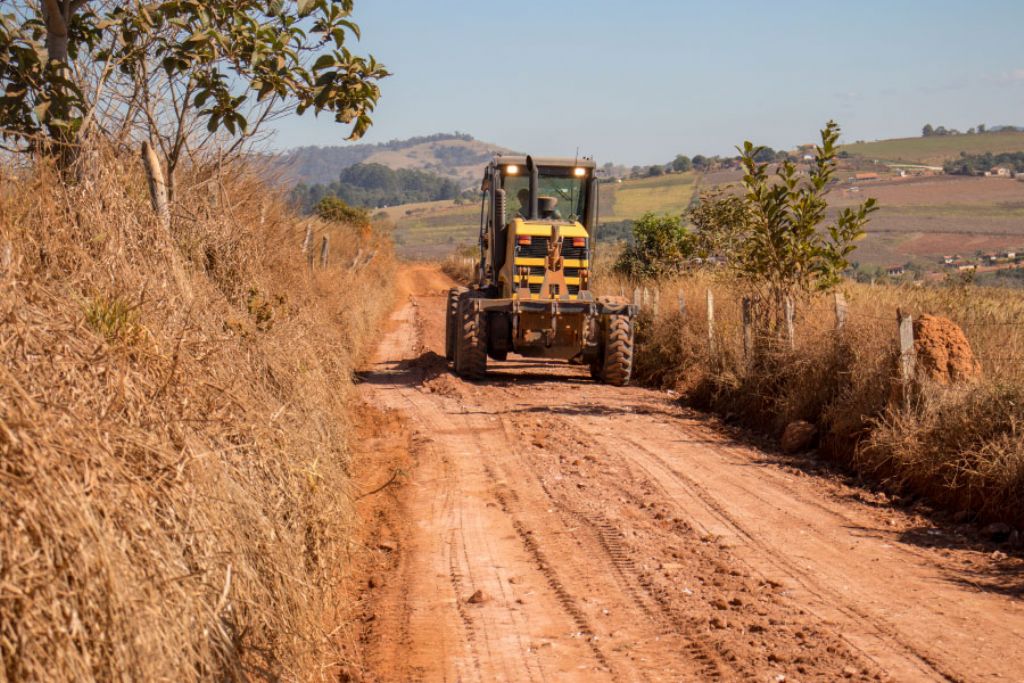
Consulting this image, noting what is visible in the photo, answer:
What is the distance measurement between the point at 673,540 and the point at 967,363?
14.3ft

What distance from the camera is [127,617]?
141 inches

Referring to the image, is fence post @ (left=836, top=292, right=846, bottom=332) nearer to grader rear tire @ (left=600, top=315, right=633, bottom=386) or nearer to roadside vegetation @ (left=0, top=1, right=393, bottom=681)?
grader rear tire @ (left=600, top=315, right=633, bottom=386)

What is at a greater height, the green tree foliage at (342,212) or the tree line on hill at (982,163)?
the tree line on hill at (982,163)

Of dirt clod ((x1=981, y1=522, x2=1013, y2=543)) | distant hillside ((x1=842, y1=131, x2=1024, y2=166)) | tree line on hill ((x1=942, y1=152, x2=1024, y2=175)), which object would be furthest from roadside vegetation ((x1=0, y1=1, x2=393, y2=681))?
distant hillside ((x1=842, y1=131, x2=1024, y2=166))

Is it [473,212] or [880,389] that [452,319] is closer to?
[880,389]

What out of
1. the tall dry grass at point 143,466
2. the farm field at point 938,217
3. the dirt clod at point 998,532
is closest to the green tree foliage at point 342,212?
the farm field at point 938,217

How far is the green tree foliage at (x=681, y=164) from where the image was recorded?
4295 inches

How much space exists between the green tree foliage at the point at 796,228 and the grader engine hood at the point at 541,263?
3.31m

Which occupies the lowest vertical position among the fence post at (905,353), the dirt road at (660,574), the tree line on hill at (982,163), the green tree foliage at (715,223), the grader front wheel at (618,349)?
the dirt road at (660,574)

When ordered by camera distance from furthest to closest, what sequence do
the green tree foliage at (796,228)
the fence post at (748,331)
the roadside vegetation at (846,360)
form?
1. the fence post at (748,331)
2. the green tree foliage at (796,228)
3. the roadside vegetation at (846,360)

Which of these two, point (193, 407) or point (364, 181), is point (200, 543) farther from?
point (364, 181)

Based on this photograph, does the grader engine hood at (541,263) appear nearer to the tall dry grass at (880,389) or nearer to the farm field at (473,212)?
the tall dry grass at (880,389)

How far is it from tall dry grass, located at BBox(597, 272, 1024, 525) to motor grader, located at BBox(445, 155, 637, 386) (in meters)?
1.26

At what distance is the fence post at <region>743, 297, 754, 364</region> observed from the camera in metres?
14.0
